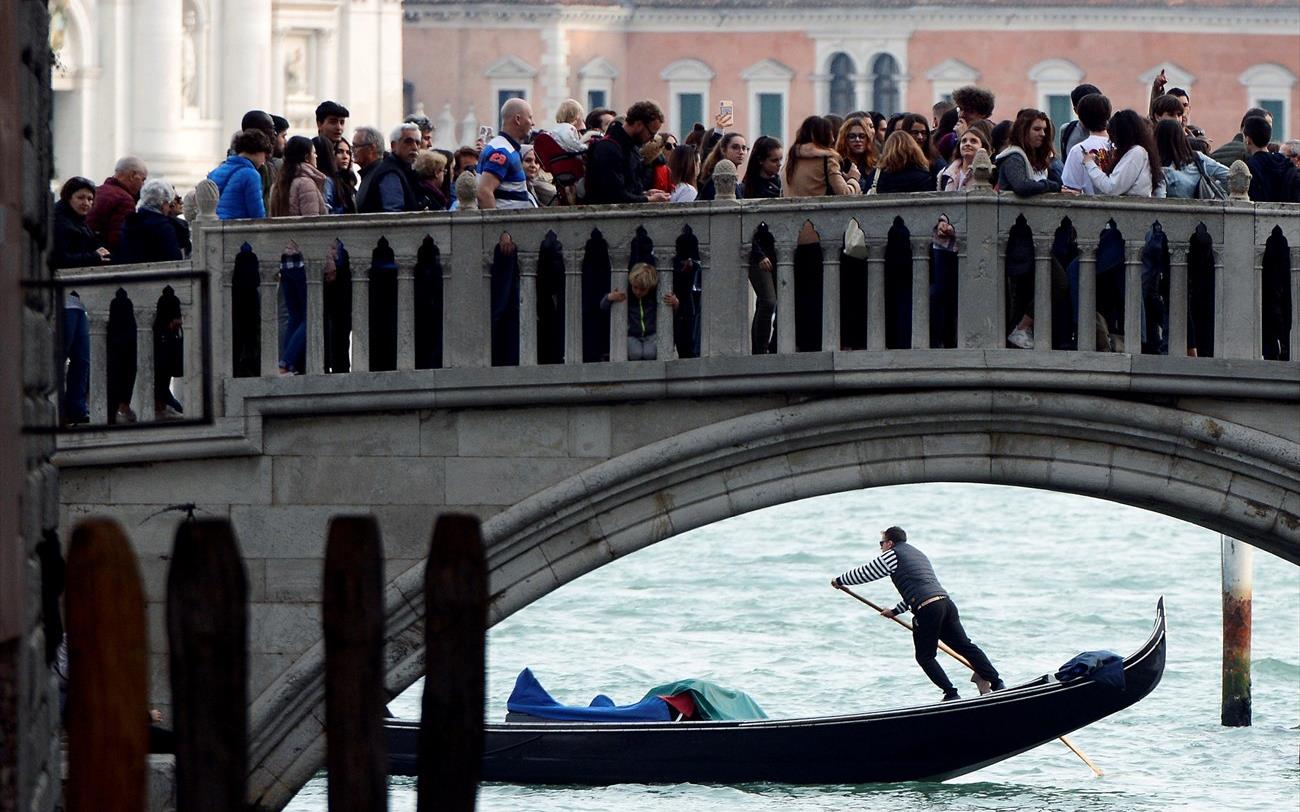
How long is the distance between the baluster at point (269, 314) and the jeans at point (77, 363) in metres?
0.48

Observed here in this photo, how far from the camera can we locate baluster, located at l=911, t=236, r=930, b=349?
8067mm

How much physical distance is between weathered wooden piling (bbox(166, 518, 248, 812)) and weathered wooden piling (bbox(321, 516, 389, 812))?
158 mm

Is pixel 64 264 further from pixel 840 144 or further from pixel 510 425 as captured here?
pixel 840 144

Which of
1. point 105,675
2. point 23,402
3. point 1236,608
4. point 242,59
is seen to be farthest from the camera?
point 242,59

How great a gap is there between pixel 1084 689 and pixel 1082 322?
618 cm

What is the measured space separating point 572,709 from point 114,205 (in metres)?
6.33

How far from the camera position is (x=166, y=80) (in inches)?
1324

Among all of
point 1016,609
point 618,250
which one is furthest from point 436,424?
point 1016,609

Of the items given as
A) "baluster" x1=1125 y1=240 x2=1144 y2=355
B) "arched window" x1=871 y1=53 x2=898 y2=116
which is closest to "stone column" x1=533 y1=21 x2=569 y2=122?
"arched window" x1=871 y1=53 x2=898 y2=116

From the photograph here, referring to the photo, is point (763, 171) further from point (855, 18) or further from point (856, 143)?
point (855, 18)

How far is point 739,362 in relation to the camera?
8102 mm

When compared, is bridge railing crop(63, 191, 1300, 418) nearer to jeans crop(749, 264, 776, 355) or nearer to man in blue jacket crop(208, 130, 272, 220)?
jeans crop(749, 264, 776, 355)

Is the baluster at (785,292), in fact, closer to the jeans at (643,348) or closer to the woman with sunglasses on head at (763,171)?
the woman with sunglasses on head at (763,171)

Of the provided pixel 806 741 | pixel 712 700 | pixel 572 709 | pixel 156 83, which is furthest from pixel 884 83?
pixel 806 741
